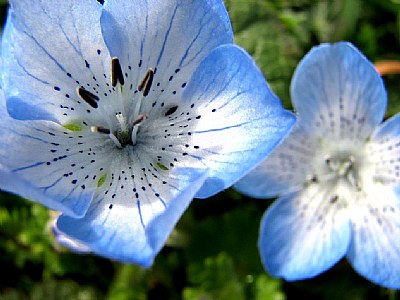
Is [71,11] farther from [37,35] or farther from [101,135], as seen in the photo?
[101,135]

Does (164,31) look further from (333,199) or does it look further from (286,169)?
(333,199)

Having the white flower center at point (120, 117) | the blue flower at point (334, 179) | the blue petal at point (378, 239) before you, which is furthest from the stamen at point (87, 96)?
the blue petal at point (378, 239)

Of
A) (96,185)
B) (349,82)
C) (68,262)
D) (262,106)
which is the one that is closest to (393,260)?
(349,82)

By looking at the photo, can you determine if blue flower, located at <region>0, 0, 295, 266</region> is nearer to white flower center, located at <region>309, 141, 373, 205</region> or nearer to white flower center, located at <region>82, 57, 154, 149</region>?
white flower center, located at <region>82, 57, 154, 149</region>

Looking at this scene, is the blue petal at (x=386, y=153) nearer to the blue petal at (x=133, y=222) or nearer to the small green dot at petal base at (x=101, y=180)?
the blue petal at (x=133, y=222)

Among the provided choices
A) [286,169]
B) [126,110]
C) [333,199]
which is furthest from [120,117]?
[333,199]

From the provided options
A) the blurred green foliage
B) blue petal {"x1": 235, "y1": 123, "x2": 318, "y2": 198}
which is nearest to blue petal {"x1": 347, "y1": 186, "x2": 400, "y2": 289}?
blue petal {"x1": 235, "y1": 123, "x2": 318, "y2": 198}
